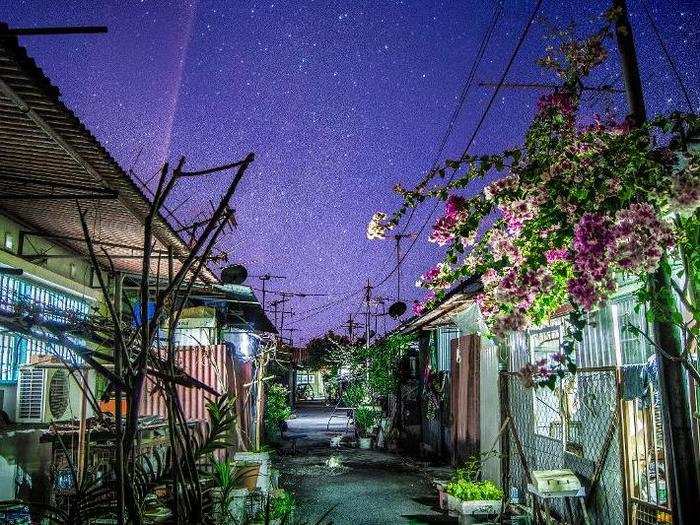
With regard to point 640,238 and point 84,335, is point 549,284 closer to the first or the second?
Result: point 640,238

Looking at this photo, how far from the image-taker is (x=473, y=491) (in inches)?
396

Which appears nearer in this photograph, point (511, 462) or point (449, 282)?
point (449, 282)

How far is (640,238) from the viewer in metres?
4.57

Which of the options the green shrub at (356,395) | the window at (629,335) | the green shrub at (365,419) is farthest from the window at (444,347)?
the window at (629,335)

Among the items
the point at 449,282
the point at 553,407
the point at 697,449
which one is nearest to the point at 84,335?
the point at 449,282

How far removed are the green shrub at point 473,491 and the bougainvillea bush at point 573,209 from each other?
4762 millimetres

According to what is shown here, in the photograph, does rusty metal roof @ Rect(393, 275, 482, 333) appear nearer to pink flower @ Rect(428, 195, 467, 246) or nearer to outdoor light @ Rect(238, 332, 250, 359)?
pink flower @ Rect(428, 195, 467, 246)

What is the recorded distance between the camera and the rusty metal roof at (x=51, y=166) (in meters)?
4.51

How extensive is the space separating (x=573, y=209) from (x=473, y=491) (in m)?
6.76

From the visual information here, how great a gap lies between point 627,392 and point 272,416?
17637 millimetres

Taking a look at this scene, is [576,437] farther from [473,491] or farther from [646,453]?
[473,491]

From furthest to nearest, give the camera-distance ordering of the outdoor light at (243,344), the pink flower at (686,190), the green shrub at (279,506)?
the outdoor light at (243,344) < the green shrub at (279,506) < the pink flower at (686,190)

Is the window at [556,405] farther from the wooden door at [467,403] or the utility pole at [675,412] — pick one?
the utility pole at [675,412]

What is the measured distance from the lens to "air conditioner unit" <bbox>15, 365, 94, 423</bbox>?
33.8 ft
